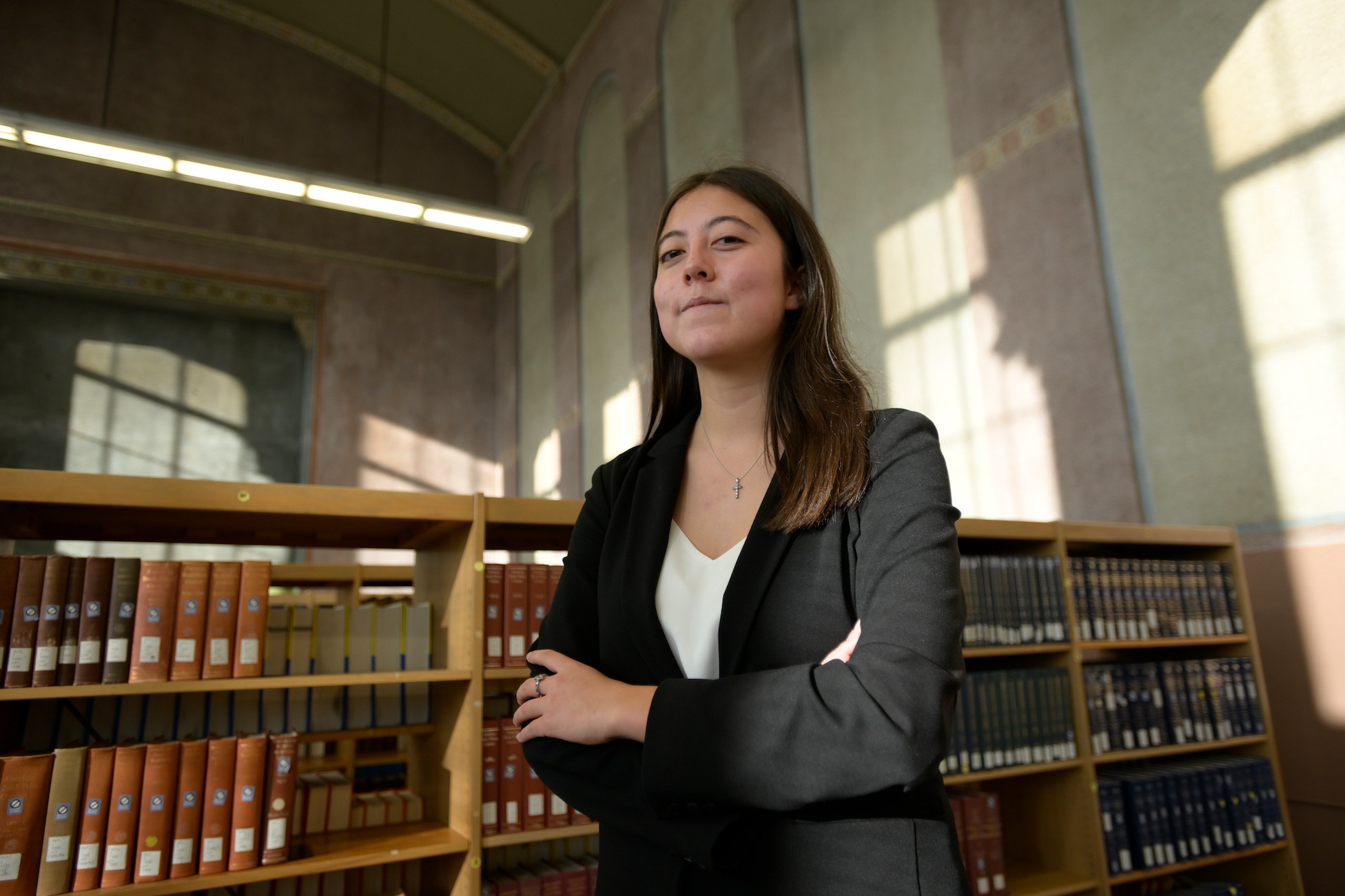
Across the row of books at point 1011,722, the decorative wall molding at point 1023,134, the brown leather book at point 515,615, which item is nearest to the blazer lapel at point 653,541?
the brown leather book at point 515,615

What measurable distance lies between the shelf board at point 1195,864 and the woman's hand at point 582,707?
94.6 inches

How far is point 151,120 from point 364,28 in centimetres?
255

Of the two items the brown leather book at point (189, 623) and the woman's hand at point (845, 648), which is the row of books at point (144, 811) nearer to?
the brown leather book at point (189, 623)

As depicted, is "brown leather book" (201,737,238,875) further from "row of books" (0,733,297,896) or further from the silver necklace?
the silver necklace

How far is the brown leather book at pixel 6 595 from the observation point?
178 centimetres

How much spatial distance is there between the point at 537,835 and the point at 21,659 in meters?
1.26

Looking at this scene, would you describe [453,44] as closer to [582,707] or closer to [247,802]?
[247,802]

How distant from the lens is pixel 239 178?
559 cm

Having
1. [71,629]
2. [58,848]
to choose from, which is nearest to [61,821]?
[58,848]

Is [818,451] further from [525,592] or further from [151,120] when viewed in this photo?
[151,120]

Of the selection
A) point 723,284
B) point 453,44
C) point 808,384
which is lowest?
point 808,384

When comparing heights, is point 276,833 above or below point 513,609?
below

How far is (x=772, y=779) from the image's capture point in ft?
2.56

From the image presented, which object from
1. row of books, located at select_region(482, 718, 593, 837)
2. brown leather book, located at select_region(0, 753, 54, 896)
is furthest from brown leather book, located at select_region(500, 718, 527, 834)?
brown leather book, located at select_region(0, 753, 54, 896)
